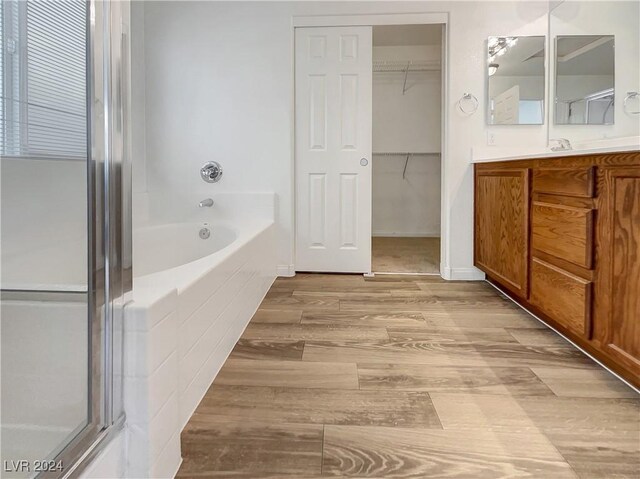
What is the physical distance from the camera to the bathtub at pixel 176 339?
1.02 metres

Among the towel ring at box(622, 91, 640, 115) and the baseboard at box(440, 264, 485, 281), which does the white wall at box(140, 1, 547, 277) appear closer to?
the baseboard at box(440, 264, 485, 281)

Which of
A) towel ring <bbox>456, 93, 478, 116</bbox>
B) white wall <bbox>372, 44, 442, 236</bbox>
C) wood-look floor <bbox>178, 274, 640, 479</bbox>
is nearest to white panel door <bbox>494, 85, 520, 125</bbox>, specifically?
towel ring <bbox>456, 93, 478, 116</bbox>

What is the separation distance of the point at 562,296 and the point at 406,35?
392cm

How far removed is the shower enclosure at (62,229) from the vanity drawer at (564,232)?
1.69 metres

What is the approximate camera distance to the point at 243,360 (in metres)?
1.86

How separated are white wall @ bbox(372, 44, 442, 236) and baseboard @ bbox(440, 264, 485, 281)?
2.62 metres

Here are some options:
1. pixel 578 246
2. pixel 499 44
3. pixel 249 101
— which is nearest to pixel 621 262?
pixel 578 246

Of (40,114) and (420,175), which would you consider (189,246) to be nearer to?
(40,114)

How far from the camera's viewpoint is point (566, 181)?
6.46 feet

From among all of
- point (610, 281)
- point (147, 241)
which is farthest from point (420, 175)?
point (610, 281)

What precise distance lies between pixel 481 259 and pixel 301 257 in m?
1.38

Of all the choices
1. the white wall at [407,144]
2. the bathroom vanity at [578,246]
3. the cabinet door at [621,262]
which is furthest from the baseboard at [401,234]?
the cabinet door at [621,262]

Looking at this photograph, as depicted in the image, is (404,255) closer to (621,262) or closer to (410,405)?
(621,262)

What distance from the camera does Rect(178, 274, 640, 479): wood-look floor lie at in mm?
1188
